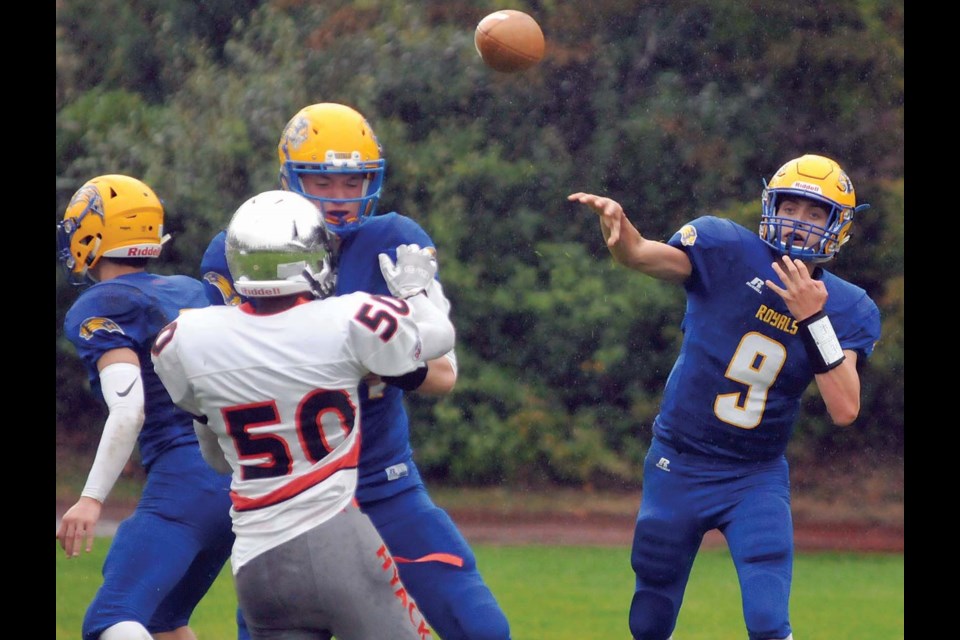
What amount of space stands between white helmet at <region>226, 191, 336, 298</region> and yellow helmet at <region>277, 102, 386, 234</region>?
62 centimetres

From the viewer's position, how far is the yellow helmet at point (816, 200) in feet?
15.8

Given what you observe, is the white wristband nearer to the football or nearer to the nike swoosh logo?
the football

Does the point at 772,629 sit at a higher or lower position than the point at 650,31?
lower

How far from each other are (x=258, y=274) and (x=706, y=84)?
31.8ft

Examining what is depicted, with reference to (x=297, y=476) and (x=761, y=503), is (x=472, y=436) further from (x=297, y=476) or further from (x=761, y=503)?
(x=297, y=476)

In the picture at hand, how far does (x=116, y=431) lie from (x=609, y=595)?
4453 mm

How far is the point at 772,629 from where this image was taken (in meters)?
4.47

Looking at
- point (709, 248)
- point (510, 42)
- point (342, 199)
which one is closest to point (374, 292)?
point (342, 199)

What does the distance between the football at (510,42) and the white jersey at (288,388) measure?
253cm

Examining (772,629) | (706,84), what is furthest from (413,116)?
(772,629)

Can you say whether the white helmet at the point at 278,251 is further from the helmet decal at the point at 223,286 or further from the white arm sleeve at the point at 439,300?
the helmet decal at the point at 223,286

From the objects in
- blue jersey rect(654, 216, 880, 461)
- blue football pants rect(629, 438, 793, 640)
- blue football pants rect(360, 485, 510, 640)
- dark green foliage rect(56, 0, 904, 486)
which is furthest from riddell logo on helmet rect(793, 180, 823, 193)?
dark green foliage rect(56, 0, 904, 486)

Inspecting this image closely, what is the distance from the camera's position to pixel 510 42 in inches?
227

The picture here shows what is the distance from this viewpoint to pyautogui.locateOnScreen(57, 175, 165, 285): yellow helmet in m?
4.71
